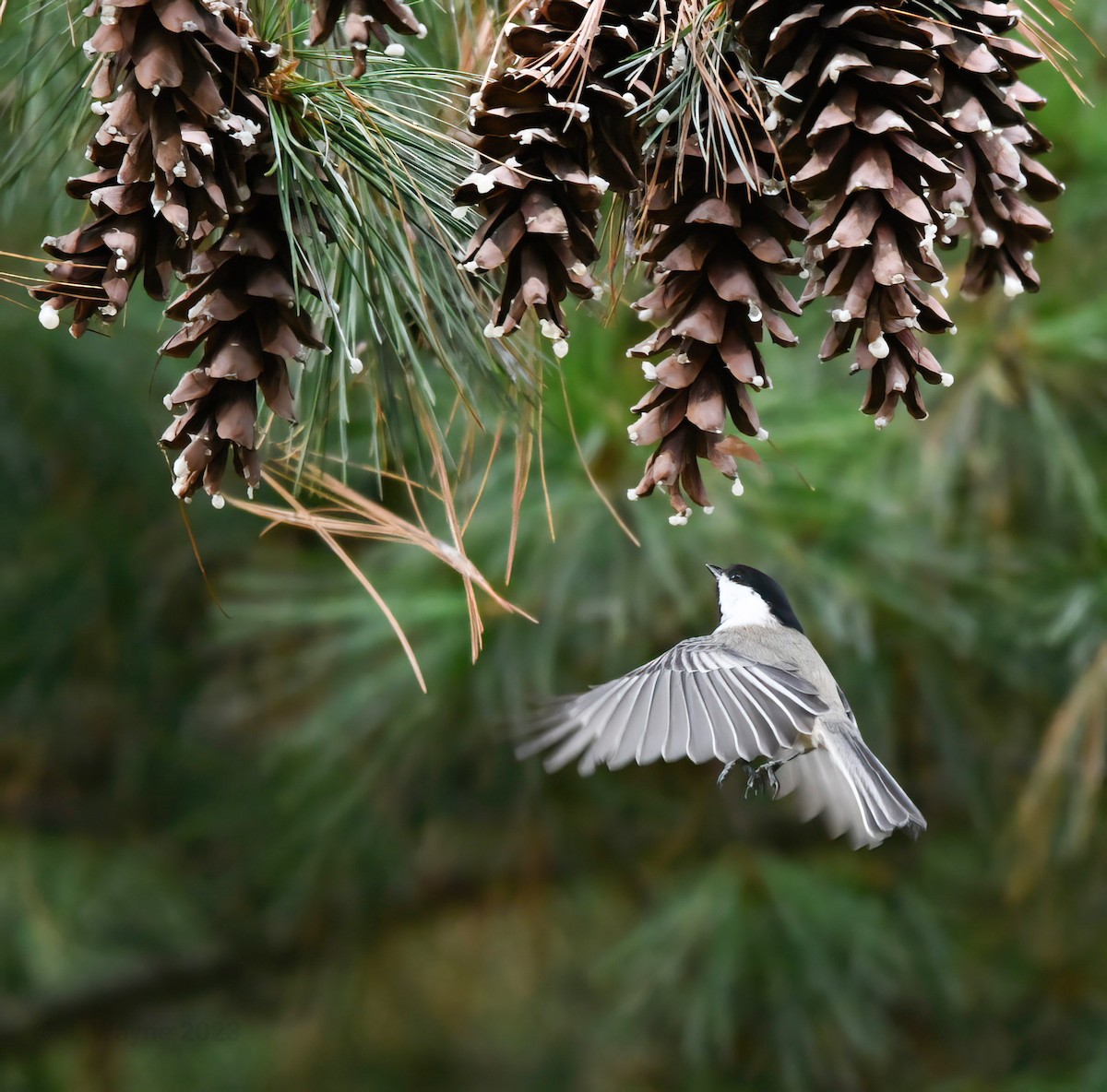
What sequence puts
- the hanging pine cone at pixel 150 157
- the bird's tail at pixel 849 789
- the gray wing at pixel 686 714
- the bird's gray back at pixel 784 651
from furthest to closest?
1. the bird's gray back at pixel 784 651
2. the bird's tail at pixel 849 789
3. the gray wing at pixel 686 714
4. the hanging pine cone at pixel 150 157

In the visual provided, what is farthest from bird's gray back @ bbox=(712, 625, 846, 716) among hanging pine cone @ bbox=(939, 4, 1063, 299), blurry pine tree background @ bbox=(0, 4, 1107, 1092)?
hanging pine cone @ bbox=(939, 4, 1063, 299)

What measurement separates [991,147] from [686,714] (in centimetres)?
38

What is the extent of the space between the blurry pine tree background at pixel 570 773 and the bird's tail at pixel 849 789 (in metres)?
0.31

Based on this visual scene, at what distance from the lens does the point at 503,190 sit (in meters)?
0.49

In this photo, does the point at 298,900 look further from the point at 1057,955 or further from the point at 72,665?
the point at 1057,955

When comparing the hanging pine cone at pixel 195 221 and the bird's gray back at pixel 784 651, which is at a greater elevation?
the hanging pine cone at pixel 195 221

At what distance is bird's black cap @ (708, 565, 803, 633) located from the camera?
1119 millimetres

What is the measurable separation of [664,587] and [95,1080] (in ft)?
3.90

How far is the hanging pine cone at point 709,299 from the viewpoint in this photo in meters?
0.50

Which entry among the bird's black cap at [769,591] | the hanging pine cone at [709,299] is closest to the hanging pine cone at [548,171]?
the hanging pine cone at [709,299]

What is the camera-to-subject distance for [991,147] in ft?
1.79

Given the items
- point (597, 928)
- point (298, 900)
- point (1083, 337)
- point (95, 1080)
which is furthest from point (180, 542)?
point (1083, 337)

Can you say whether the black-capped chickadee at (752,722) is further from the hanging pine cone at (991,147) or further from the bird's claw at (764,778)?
the hanging pine cone at (991,147)

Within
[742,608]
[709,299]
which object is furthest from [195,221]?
[742,608]
